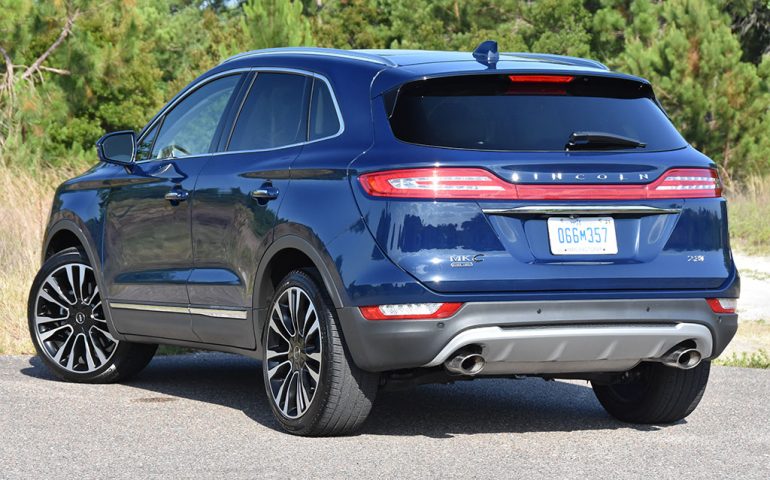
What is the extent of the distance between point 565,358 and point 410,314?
772 mm

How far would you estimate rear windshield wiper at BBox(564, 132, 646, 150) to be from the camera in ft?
21.9

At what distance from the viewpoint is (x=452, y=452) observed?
6.72 metres

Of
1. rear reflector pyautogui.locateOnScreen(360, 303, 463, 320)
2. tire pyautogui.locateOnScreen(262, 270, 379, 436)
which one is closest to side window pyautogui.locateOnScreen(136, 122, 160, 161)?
tire pyautogui.locateOnScreen(262, 270, 379, 436)

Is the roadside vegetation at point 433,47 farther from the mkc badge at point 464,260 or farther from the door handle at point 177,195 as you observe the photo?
the mkc badge at point 464,260

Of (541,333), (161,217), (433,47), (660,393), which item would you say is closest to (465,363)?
(541,333)

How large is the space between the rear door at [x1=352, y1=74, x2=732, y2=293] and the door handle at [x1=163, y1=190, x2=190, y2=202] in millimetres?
1651

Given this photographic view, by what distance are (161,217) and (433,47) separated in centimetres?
3614

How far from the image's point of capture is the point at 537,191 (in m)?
6.42

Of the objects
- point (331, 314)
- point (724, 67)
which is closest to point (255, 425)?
point (331, 314)

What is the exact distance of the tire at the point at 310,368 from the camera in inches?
265

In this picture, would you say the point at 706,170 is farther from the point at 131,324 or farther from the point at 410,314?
the point at 131,324

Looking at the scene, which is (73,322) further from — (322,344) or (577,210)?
(577,210)

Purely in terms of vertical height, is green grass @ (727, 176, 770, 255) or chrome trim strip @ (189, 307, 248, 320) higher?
chrome trim strip @ (189, 307, 248, 320)

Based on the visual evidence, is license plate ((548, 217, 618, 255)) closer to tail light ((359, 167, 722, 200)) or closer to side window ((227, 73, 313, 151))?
tail light ((359, 167, 722, 200))
